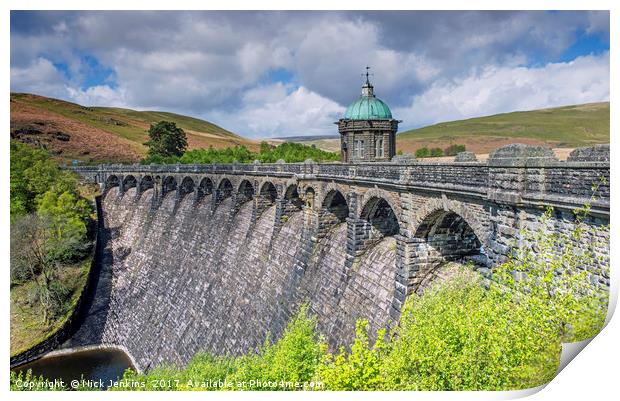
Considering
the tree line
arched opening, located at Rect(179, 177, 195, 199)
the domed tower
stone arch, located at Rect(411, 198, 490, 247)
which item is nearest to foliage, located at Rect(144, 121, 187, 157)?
the tree line

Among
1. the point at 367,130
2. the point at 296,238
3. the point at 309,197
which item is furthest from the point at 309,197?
the point at 367,130

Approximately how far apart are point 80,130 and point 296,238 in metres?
52.9

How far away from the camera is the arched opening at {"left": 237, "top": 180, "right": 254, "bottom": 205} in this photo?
43844mm

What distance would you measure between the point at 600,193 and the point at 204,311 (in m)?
33.2

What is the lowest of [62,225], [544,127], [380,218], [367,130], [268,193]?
[62,225]

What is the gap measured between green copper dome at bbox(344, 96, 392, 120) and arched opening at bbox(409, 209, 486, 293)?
88.4 ft

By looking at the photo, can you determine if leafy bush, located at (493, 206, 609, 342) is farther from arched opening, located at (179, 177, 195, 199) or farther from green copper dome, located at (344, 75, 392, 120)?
arched opening, located at (179, 177, 195, 199)

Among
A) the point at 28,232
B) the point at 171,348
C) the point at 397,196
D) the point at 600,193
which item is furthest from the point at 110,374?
the point at 600,193

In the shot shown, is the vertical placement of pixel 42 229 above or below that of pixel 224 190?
below

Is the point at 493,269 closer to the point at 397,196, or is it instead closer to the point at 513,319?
the point at 513,319

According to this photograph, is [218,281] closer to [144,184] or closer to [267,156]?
[267,156]

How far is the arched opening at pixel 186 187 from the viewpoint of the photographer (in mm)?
56469

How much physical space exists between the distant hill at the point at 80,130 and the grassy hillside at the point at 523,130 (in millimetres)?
58091

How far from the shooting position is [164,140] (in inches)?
3900
